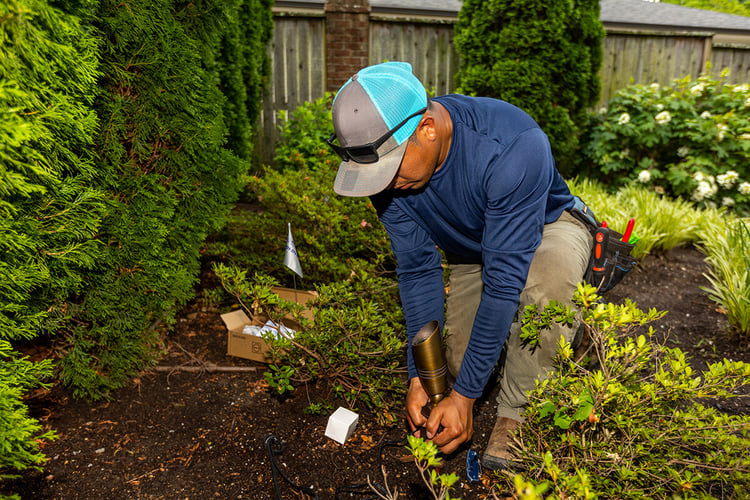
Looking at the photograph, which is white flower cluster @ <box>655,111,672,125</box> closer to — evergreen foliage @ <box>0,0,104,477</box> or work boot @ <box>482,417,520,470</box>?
work boot @ <box>482,417,520,470</box>

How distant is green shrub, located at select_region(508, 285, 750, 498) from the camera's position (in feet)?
4.65

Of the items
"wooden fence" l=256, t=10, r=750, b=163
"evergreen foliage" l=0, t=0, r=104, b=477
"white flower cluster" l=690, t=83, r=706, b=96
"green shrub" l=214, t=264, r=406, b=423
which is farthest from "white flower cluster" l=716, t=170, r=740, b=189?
"evergreen foliage" l=0, t=0, r=104, b=477

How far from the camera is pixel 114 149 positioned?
2.17 meters

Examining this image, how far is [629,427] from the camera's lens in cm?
152

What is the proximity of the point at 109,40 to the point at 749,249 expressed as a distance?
414 centimetres

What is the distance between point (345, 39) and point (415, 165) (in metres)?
6.32

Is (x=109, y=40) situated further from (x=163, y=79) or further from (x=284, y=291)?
(x=284, y=291)

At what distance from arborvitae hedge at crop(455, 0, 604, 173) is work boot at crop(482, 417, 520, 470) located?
5.01 meters

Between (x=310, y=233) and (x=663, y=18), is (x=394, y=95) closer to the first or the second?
(x=310, y=233)

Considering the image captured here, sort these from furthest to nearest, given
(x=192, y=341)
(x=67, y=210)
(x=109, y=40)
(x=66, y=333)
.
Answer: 1. (x=192, y=341)
2. (x=66, y=333)
3. (x=109, y=40)
4. (x=67, y=210)

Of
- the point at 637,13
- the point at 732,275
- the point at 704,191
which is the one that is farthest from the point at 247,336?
the point at 637,13

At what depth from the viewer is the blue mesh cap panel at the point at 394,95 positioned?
1.62 metres

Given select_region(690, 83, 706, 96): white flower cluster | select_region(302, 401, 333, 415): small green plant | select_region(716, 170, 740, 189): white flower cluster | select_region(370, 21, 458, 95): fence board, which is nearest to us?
select_region(302, 401, 333, 415): small green plant

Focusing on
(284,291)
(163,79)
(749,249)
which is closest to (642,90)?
(749,249)
